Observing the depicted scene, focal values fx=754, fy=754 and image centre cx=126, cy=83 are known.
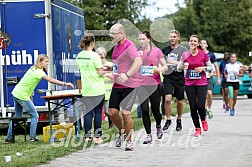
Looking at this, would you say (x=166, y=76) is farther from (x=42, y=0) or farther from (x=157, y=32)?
(x=42, y=0)

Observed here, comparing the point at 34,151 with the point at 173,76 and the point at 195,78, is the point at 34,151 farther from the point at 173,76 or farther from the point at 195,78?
the point at 173,76

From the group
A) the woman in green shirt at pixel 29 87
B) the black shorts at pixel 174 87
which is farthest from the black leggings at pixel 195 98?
the woman in green shirt at pixel 29 87

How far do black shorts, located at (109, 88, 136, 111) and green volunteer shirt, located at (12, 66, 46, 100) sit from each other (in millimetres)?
1904

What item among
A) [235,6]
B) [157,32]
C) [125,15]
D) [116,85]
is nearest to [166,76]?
[157,32]

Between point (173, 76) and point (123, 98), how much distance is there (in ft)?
11.7

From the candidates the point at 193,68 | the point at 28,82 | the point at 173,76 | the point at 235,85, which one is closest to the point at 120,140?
the point at 28,82

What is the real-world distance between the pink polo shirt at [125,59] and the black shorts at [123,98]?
9cm

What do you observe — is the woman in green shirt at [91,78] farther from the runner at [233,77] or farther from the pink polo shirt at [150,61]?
the runner at [233,77]

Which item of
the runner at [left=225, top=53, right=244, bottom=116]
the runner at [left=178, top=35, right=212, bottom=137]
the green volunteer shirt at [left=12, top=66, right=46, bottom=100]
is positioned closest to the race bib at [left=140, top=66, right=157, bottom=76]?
the runner at [left=178, top=35, right=212, bottom=137]

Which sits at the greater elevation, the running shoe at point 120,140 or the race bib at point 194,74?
the race bib at point 194,74

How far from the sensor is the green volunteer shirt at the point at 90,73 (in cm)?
1307

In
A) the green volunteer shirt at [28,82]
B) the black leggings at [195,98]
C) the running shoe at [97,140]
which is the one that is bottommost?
the running shoe at [97,140]

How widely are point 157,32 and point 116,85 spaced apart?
4275 millimetres

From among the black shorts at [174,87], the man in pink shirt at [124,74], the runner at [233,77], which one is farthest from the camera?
the runner at [233,77]
